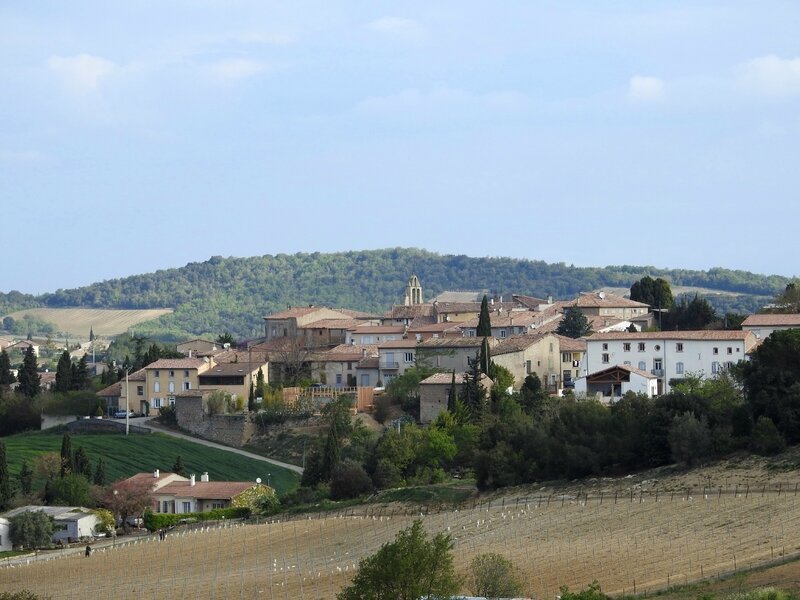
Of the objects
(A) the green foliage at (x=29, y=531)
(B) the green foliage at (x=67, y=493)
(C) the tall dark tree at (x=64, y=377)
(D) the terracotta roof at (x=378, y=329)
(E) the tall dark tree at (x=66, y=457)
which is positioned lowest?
(A) the green foliage at (x=29, y=531)

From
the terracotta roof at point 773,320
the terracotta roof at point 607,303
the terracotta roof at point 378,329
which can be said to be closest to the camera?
the terracotta roof at point 773,320

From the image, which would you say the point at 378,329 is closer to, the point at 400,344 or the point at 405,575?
the point at 400,344

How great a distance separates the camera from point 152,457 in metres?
87.5

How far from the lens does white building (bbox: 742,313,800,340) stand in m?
87.8

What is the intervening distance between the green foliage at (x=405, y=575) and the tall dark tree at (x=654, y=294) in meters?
68.3

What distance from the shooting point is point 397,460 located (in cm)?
7681

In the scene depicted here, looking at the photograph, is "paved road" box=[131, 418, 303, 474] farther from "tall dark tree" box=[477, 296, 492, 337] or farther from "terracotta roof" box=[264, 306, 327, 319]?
"terracotta roof" box=[264, 306, 327, 319]

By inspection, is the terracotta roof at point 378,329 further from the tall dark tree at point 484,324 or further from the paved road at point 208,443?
the paved road at point 208,443

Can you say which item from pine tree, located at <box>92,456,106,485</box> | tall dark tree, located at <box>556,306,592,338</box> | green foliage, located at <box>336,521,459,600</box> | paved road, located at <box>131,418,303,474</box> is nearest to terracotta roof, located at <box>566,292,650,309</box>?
tall dark tree, located at <box>556,306,592,338</box>

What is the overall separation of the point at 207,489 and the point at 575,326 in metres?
28.0

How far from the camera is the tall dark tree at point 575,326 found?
98.6m

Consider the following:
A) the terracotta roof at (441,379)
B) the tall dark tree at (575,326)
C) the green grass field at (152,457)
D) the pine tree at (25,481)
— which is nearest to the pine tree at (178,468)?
the green grass field at (152,457)

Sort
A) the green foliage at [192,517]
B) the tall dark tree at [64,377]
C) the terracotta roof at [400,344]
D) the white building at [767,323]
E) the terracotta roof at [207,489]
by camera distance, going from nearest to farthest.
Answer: the green foliage at [192,517], the terracotta roof at [207,489], the white building at [767,323], the terracotta roof at [400,344], the tall dark tree at [64,377]

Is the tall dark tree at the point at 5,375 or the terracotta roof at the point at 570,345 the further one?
the tall dark tree at the point at 5,375
